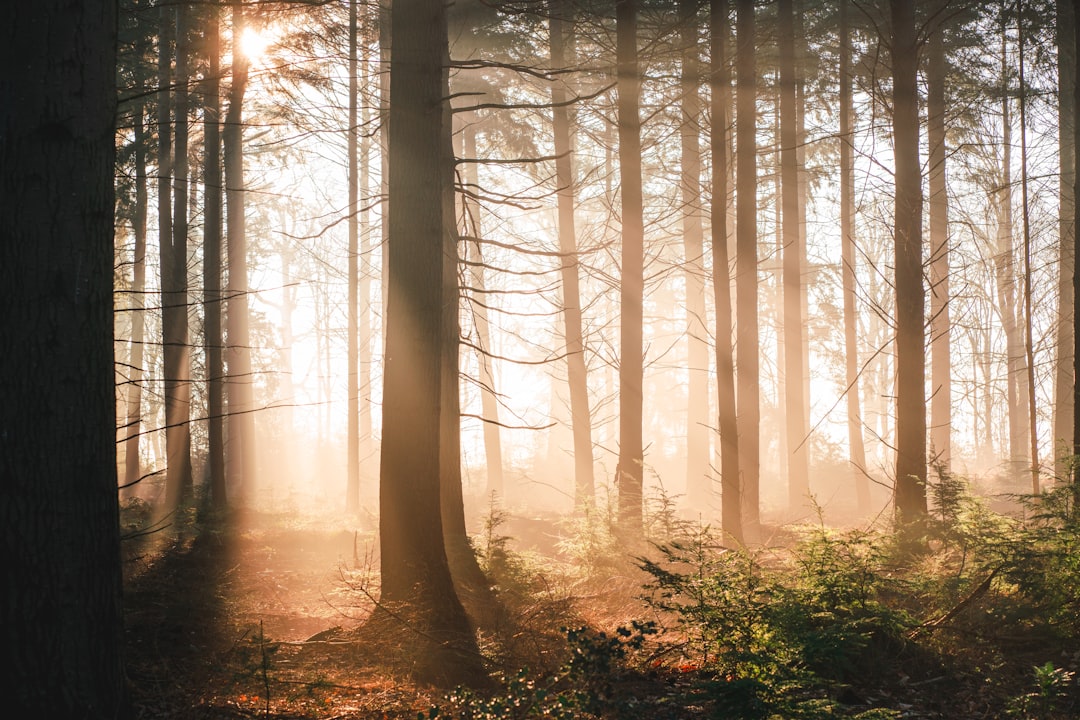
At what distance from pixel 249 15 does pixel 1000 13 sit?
15068mm

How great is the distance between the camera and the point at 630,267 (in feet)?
41.4

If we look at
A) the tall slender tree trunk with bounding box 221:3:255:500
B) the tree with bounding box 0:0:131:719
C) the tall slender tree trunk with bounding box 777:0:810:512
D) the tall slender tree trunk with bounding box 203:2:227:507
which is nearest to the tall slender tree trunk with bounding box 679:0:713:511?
the tall slender tree trunk with bounding box 777:0:810:512

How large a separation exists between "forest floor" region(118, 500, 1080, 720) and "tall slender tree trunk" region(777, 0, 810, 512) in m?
7.63

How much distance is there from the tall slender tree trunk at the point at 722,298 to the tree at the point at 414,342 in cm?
530

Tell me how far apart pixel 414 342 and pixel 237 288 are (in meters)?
15.6

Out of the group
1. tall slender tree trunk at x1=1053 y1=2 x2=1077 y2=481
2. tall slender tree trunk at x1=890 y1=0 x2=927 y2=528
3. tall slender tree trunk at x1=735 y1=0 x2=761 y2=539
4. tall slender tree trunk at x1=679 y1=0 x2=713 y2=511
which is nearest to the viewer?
tall slender tree trunk at x1=890 y1=0 x2=927 y2=528

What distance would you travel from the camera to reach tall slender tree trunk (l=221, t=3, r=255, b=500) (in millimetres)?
15341

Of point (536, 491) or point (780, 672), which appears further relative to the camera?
point (536, 491)

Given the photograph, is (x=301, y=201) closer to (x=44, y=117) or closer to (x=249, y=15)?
(x=249, y=15)

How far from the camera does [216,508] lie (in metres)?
14.8

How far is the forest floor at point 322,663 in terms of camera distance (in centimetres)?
482

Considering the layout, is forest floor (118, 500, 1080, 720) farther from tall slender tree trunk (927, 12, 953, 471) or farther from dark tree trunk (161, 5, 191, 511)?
tall slender tree trunk (927, 12, 953, 471)

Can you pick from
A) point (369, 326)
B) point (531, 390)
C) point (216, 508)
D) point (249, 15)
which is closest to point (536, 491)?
point (369, 326)

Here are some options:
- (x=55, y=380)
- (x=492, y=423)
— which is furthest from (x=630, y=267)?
(x=55, y=380)
